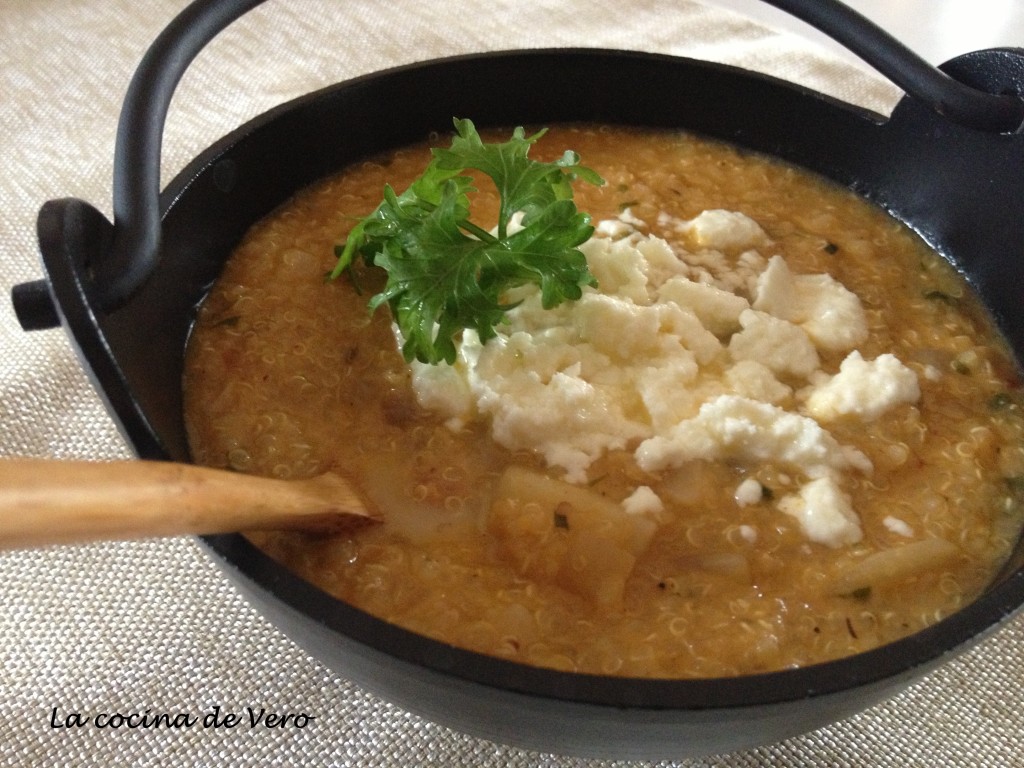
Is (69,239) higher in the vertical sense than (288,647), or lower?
higher

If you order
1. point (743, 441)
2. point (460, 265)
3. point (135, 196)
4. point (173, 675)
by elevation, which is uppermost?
point (135, 196)

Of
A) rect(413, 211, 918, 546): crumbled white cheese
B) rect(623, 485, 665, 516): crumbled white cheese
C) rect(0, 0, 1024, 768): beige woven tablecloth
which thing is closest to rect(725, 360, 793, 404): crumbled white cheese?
rect(413, 211, 918, 546): crumbled white cheese

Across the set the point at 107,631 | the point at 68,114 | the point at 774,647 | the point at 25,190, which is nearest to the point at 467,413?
the point at 774,647

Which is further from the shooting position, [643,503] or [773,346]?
[773,346]

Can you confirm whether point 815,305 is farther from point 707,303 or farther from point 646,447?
point 646,447

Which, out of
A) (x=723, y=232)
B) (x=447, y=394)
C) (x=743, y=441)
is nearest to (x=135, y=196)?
(x=447, y=394)

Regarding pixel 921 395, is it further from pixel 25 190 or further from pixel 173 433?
pixel 25 190
